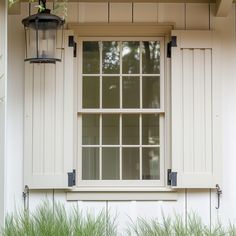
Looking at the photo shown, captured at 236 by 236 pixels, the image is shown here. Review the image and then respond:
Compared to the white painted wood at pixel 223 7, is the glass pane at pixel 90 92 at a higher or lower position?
lower

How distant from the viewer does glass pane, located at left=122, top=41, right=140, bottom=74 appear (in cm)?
543

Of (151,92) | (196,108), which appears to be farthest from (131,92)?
(196,108)

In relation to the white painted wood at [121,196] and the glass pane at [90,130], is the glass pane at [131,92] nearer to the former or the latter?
the glass pane at [90,130]

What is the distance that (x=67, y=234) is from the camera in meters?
4.56

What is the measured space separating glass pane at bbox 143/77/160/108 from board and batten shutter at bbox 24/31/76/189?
0.73 meters

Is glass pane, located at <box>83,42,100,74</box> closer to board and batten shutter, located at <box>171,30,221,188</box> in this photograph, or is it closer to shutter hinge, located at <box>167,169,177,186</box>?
board and batten shutter, located at <box>171,30,221,188</box>

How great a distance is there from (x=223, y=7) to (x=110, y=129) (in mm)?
1585

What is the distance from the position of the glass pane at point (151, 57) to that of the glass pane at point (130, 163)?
0.80 meters

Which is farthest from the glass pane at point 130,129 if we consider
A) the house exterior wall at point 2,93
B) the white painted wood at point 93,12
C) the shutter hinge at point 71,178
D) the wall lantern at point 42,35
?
the house exterior wall at point 2,93

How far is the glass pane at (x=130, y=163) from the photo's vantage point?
5.40m

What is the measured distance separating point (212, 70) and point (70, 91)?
54.0 inches

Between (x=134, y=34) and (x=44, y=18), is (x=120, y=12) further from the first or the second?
(x=44, y=18)

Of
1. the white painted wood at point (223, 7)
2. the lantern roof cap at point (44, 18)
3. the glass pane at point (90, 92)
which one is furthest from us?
the glass pane at point (90, 92)

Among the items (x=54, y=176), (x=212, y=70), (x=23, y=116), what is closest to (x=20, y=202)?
(x=54, y=176)
